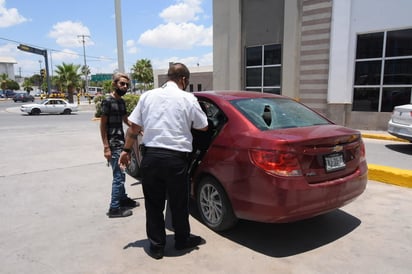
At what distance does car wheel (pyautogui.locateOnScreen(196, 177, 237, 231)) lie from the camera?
3.41m

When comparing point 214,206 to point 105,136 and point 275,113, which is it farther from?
point 105,136

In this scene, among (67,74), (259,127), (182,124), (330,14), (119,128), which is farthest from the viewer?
(67,74)

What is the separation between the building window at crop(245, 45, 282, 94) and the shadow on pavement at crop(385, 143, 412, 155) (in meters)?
6.36

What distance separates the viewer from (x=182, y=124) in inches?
117

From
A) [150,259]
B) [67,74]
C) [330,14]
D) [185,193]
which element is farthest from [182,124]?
[67,74]

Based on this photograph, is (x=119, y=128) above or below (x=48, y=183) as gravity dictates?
above

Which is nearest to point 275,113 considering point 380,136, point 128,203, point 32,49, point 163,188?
point 163,188

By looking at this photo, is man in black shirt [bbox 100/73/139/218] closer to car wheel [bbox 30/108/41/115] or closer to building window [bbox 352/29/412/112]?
building window [bbox 352/29/412/112]

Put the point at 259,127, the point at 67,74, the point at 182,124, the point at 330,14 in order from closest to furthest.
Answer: the point at 182,124 → the point at 259,127 → the point at 330,14 → the point at 67,74

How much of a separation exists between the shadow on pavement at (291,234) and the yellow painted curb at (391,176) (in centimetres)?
172

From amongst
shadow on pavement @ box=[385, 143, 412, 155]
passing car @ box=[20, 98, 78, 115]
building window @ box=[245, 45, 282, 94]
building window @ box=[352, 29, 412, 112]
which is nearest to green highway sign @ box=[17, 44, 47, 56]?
passing car @ box=[20, 98, 78, 115]

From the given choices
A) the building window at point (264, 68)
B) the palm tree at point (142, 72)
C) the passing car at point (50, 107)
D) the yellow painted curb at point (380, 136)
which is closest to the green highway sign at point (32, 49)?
the passing car at point (50, 107)

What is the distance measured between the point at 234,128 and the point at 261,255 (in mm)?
1302

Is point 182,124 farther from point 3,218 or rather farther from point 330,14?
point 330,14
